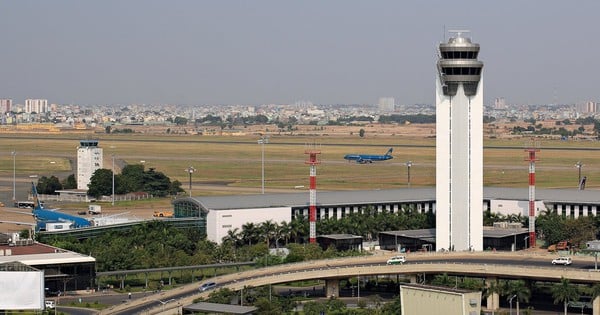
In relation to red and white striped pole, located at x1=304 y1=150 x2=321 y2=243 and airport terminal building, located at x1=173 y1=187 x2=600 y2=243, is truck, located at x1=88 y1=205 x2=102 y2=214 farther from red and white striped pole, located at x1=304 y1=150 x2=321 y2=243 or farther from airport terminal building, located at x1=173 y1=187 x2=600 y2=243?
red and white striped pole, located at x1=304 y1=150 x2=321 y2=243

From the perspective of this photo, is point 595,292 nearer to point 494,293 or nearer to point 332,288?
point 494,293

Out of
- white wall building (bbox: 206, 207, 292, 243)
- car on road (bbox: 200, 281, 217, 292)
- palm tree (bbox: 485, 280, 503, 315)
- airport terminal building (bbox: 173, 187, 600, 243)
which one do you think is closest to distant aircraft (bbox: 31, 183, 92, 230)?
Answer: airport terminal building (bbox: 173, 187, 600, 243)

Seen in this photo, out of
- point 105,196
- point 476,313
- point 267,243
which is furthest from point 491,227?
point 105,196

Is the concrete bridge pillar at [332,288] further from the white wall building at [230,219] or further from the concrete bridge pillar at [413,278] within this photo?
the white wall building at [230,219]

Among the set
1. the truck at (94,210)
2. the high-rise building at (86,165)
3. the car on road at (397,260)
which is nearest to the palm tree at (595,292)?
the car on road at (397,260)

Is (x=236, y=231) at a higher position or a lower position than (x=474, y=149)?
lower

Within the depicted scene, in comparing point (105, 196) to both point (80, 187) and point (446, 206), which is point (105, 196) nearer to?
point (80, 187)

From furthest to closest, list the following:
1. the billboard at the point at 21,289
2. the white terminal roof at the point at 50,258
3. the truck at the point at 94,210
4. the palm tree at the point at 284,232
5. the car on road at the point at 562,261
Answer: the truck at the point at 94,210 → the palm tree at the point at 284,232 → the white terminal roof at the point at 50,258 → the car on road at the point at 562,261 → the billboard at the point at 21,289
